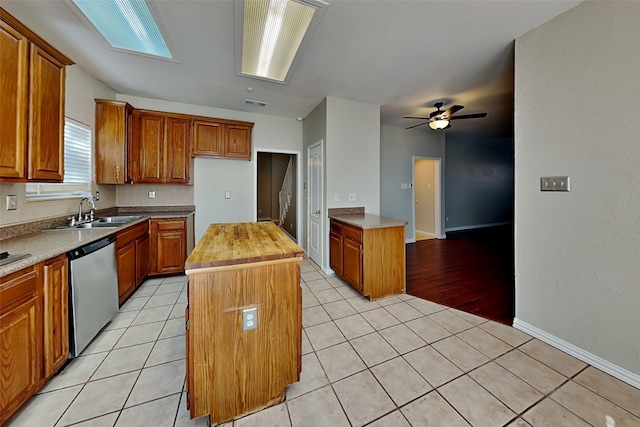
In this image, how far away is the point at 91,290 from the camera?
74.2 inches

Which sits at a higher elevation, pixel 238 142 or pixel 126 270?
pixel 238 142

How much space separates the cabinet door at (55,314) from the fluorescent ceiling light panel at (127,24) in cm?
194

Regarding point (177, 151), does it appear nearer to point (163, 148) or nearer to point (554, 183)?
point (163, 148)

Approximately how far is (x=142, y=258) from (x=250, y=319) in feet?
8.28

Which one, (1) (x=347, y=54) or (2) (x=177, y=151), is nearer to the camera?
(1) (x=347, y=54)

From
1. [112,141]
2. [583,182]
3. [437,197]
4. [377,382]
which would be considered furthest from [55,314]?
[437,197]

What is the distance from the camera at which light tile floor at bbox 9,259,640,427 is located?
1.31 m

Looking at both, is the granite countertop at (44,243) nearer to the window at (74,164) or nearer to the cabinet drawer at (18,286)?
the cabinet drawer at (18,286)

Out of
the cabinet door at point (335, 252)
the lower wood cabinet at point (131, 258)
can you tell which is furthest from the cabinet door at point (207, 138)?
the cabinet door at point (335, 252)

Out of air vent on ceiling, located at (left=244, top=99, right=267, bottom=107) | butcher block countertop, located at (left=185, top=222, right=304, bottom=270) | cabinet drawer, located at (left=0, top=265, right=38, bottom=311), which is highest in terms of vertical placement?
air vent on ceiling, located at (left=244, top=99, right=267, bottom=107)

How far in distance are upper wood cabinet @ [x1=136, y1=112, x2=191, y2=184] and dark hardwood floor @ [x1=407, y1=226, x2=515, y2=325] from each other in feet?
A: 12.4

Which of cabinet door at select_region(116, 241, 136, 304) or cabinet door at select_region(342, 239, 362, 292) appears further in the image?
cabinet door at select_region(342, 239, 362, 292)

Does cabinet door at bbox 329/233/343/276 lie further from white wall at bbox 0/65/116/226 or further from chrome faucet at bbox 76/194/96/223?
white wall at bbox 0/65/116/226

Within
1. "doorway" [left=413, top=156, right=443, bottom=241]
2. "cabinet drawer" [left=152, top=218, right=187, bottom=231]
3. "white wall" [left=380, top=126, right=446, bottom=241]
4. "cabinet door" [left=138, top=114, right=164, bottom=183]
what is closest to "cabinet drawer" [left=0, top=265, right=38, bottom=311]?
Result: "cabinet drawer" [left=152, top=218, right=187, bottom=231]
